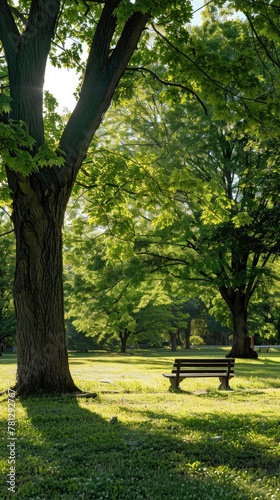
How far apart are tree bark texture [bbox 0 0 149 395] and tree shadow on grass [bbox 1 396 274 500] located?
2.15 metres

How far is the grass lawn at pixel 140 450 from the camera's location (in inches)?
163

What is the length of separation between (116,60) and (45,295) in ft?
15.8

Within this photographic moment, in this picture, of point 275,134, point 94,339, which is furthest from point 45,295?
point 94,339

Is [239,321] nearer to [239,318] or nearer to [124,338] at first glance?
[239,318]

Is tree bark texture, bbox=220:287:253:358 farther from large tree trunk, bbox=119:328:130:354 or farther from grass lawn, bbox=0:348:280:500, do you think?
large tree trunk, bbox=119:328:130:354

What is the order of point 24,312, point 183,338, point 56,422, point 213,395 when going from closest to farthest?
point 56,422, point 24,312, point 213,395, point 183,338

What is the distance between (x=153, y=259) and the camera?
24.4 meters

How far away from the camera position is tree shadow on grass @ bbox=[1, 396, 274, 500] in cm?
409

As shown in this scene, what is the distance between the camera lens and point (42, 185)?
909 cm

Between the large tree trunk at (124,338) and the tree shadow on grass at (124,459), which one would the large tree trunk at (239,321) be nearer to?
the tree shadow on grass at (124,459)

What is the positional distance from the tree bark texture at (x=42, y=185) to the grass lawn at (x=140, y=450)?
943 millimetres

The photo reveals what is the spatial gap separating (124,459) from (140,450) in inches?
15.3

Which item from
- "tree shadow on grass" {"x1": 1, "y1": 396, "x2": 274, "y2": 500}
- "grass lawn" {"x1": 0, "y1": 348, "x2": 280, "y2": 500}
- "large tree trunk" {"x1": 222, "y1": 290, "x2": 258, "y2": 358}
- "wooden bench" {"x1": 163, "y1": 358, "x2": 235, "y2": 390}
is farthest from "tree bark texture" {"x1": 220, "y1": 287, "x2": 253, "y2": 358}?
"tree shadow on grass" {"x1": 1, "y1": 396, "x2": 274, "y2": 500}

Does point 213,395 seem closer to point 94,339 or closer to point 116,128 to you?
point 116,128
